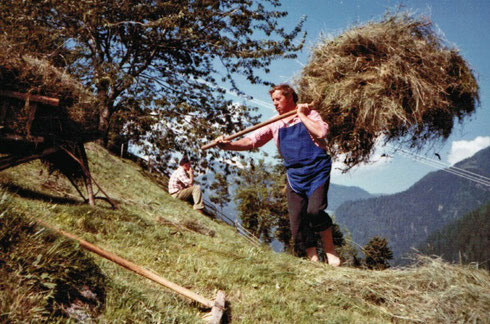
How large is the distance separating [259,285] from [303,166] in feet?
5.15

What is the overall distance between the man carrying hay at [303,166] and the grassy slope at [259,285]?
Result: 0.47 meters

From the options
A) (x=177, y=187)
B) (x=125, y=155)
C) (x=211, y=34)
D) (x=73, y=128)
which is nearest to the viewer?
(x=73, y=128)

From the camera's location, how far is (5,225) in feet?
5.54

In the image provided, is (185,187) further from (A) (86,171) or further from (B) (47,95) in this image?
(B) (47,95)

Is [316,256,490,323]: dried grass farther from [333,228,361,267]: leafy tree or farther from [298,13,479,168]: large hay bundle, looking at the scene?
[298,13,479,168]: large hay bundle

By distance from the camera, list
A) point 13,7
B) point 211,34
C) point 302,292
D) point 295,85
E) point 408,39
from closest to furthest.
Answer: point 302,292 < point 408,39 < point 295,85 < point 13,7 < point 211,34

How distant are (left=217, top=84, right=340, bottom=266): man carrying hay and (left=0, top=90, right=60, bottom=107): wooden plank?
1942 mm

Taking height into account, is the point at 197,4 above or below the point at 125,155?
above

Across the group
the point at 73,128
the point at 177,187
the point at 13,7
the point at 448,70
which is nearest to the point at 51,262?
the point at 73,128

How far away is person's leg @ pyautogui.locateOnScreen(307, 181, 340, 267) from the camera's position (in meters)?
3.66

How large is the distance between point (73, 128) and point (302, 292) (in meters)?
3.42

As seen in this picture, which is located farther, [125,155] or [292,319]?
[125,155]

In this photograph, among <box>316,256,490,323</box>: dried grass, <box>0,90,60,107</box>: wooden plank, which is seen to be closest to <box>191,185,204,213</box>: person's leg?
<box>0,90,60,107</box>: wooden plank

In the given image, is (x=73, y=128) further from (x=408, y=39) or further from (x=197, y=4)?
(x=197, y=4)
